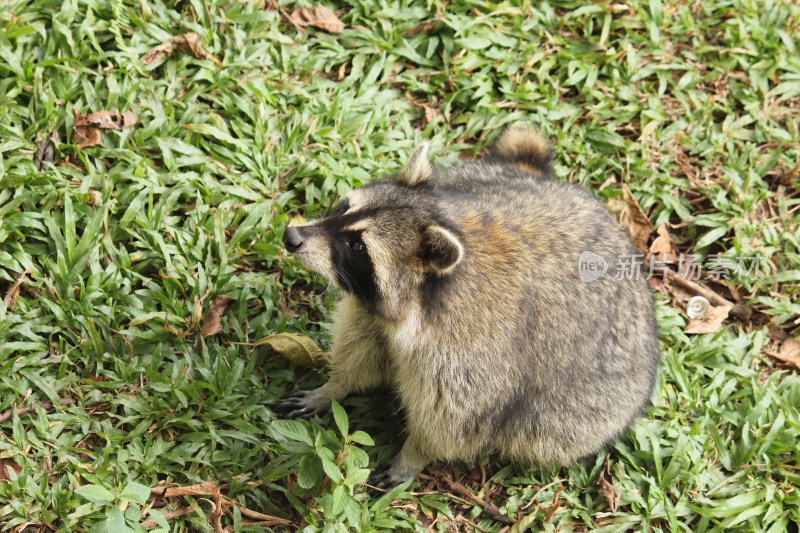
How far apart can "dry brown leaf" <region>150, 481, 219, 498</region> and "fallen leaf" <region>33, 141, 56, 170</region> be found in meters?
1.89

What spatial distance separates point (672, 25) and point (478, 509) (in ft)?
12.0

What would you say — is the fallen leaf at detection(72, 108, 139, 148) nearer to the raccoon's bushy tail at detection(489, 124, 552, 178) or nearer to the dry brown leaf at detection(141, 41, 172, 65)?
the dry brown leaf at detection(141, 41, 172, 65)

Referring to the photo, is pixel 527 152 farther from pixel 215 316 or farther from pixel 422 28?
pixel 215 316

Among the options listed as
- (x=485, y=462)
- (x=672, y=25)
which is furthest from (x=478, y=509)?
(x=672, y=25)

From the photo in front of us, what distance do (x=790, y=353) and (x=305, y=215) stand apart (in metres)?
2.97

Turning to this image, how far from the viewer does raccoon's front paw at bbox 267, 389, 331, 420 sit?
3.91 metres

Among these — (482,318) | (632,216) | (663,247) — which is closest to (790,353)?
(663,247)

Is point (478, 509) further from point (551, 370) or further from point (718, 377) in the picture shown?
point (718, 377)

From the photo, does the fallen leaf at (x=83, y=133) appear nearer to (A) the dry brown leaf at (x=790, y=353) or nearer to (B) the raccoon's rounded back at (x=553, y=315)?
(B) the raccoon's rounded back at (x=553, y=315)

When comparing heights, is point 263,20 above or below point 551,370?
above

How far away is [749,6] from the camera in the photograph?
5422 millimetres

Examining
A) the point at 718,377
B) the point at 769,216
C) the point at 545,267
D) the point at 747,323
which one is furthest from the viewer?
the point at 769,216

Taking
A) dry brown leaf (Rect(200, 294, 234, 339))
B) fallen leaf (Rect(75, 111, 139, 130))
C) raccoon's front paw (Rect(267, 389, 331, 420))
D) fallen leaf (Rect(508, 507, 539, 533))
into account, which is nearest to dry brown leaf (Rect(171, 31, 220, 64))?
fallen leaf (Rect(75, 111, 139, 130))

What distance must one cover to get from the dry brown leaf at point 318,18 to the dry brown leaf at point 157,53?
837mm
